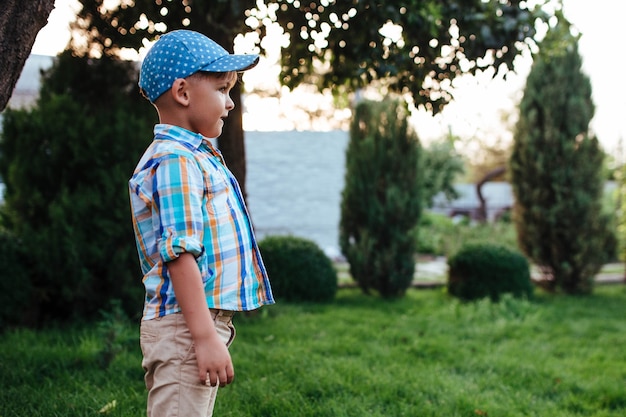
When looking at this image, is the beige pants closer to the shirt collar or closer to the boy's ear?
the shirt collar

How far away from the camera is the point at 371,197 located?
25.6ft

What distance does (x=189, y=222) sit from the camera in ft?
5.29

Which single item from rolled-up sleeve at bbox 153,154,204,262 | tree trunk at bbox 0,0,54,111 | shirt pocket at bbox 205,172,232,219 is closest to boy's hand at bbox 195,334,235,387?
rolled-up sleeve at bbox 153,154,204,262

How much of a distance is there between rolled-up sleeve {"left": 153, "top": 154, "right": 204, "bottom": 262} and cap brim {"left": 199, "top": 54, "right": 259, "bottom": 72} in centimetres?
29

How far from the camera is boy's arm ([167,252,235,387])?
1.59 m

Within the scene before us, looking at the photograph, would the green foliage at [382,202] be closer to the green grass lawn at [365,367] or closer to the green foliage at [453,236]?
the green grass lawn at [365,367]

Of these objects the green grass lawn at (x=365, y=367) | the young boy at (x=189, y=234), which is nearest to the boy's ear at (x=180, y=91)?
the young boy at (x=189, y=234)

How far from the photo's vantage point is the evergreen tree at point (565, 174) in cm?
855

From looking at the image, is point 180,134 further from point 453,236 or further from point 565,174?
point 453,236

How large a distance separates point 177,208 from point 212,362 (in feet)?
1.38

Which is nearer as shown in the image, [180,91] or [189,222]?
[189,222]

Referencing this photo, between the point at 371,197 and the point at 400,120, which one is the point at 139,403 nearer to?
the point at 371,197

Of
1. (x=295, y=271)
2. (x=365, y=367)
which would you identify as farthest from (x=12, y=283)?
(x=295, y=271)

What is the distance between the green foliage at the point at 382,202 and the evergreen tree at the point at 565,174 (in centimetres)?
212
